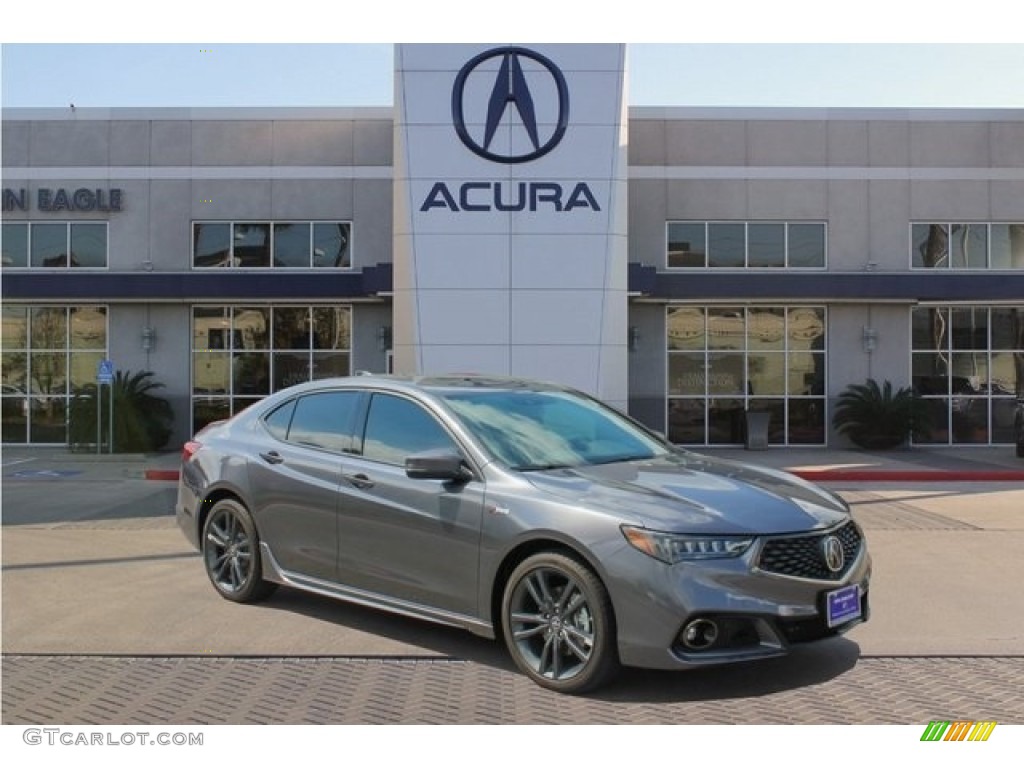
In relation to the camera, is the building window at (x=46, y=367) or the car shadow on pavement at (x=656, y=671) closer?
the car shadow on pavement at (x=656, y=671)

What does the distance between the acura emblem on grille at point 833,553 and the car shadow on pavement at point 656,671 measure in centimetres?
63

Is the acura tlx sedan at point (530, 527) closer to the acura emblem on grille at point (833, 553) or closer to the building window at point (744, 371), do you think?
the acura emblem on grille at point (833, 553)

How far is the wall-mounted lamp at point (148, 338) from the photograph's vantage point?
2375 cm

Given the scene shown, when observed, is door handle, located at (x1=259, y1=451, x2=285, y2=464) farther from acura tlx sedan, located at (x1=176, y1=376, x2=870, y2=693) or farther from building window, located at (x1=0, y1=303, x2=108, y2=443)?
building window, located at (x1=0, y1=303, x2=108, y2=443)

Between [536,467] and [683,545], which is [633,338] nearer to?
[536,467]

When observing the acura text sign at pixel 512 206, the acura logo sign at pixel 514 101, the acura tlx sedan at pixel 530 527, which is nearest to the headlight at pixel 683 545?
the acura tlx sedan at pixel 530 527

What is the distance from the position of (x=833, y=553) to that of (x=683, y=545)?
2.92 ft

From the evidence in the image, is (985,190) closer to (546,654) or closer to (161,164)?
(161,164)

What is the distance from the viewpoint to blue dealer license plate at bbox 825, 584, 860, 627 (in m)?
5.14

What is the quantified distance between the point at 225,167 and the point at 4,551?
16056mm

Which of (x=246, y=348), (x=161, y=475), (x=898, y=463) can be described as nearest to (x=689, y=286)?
(x=898, y=463)

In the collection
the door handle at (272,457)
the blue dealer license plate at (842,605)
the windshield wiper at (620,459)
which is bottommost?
the blue dealer license plate at (842,605)

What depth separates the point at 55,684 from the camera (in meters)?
5.41

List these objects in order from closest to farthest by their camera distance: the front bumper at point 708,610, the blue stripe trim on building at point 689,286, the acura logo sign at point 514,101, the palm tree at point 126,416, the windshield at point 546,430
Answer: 1. the front bumper at point 708,610
2. the windshield at point 546,430
3. the acura logo sign at point 514,101
4. the palm tree at point 126,416
5. the blue stripe trim on building at point 689,286
